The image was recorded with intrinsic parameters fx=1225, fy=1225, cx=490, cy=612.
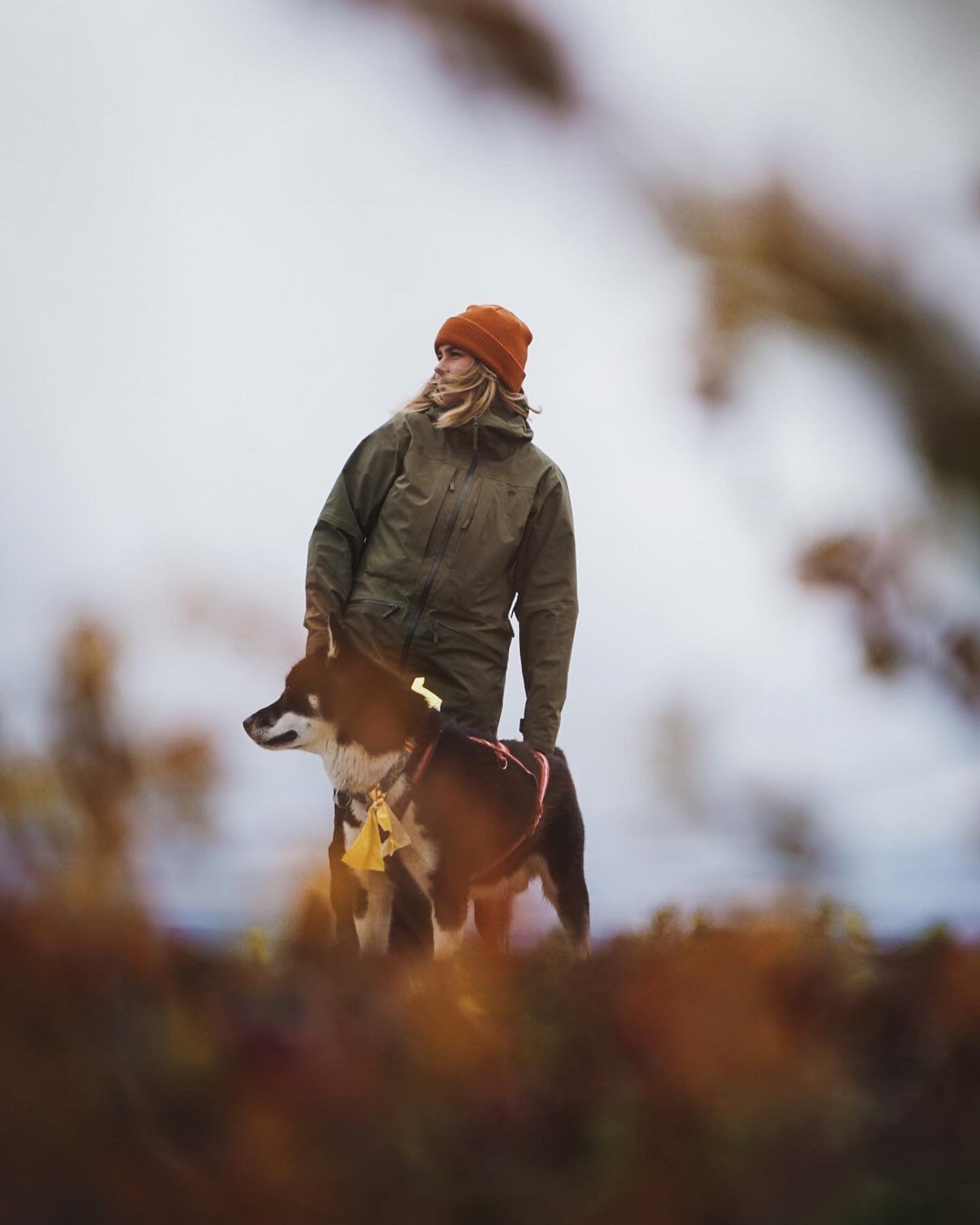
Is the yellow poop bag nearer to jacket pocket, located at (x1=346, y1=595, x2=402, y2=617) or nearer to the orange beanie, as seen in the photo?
jacket pocket, located at (x1=346, y1=595, x2=402, y2=617)

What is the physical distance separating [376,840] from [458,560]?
1123 millimetres

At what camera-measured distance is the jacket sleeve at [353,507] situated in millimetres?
4699

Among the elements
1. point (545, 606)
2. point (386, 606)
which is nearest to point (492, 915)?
point (545, 606)

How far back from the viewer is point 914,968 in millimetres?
1964

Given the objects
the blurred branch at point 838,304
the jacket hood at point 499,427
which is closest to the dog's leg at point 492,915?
the jacket hood at point 499,427

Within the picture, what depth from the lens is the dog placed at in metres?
4.39

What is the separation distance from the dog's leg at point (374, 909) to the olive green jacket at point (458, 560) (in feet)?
2.38

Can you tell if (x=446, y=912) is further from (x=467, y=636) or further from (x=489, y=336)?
(x=489, y=336)

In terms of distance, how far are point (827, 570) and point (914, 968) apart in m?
1.35

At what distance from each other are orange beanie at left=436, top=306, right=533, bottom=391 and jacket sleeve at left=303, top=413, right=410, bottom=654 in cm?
39

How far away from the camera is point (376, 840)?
420 cm

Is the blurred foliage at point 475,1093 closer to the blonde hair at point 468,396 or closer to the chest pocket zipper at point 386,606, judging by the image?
the chest pocket zipper at point 386,606

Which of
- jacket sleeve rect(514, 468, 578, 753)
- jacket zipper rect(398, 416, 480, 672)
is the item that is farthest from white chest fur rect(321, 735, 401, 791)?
jacket sleeve rect(514, 468, 578, 753)

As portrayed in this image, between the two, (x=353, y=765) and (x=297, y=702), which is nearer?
(x=353, y=765)
